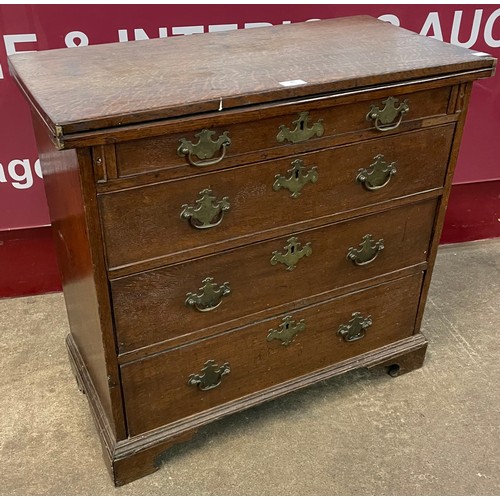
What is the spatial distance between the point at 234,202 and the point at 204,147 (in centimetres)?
17

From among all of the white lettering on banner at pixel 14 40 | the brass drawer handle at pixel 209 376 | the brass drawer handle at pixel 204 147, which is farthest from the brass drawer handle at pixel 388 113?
the white lettering on banner at pixel 14 40

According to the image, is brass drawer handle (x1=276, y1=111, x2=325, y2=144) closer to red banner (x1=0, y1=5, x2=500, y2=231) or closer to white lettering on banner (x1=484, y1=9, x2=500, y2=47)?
red banner (x1=0, y1=5, x2=500, y2=231)

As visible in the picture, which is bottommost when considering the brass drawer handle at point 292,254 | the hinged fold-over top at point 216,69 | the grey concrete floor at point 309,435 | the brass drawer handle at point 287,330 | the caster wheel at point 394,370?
the grey concrete floor at point 309,435

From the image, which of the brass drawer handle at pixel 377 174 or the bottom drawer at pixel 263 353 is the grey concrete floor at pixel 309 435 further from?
the brass drawer handle at pixel 377 174

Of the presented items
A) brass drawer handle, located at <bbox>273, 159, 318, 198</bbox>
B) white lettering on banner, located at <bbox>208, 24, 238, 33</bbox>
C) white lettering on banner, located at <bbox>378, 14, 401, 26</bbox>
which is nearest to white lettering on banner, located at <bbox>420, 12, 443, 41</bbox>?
white lettering on banner, located at <bbox>378, 14, 401, 26</bbox>

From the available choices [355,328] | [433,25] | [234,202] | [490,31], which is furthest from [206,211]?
[490,31]

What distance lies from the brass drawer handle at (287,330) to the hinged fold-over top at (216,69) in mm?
651

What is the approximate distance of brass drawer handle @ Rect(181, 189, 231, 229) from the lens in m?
1.42

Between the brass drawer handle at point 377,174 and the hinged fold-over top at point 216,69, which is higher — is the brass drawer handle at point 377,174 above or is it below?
below

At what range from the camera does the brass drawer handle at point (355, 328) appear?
1872 millimetres

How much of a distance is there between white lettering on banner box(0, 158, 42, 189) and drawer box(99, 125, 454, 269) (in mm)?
916

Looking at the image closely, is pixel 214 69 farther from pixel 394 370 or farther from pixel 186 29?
pixel 394 370

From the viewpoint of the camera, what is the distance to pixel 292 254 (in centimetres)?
164

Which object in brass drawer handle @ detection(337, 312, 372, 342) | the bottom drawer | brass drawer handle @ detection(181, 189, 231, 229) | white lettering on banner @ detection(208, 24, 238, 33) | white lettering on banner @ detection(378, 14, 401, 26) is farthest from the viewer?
white lettering on banner @ detection(378, 14, 401, 26)
